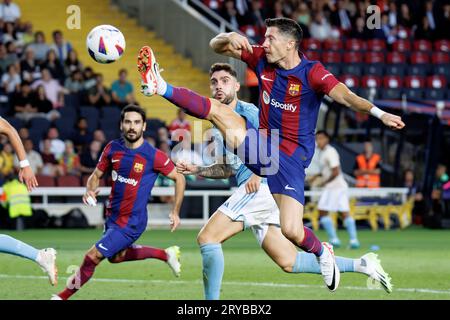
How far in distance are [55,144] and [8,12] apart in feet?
14.6

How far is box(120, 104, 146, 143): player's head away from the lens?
11.4m

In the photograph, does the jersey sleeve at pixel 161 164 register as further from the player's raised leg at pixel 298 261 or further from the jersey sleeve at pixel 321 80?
A: the jersey sleeve at pixel 321 80

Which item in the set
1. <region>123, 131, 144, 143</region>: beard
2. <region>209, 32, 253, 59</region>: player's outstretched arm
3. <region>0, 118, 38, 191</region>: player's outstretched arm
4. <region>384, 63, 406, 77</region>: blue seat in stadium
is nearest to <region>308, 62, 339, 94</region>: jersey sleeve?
<region>209, 32, 253, 59</region>: player's outstretched arm

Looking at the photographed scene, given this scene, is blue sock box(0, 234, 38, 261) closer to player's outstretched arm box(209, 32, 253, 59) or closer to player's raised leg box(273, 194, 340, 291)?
player's raised leg box(273, 194, 340, 291)

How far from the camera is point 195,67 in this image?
27141 mm

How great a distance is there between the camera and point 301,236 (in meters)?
9.86

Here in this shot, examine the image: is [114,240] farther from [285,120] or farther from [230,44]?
[230,44]

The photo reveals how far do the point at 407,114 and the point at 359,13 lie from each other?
6.50 metres

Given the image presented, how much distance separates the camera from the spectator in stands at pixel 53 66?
77.6 ft

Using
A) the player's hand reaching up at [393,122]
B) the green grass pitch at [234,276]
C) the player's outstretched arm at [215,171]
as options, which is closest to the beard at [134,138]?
the player's outstretched arm at [215,171]

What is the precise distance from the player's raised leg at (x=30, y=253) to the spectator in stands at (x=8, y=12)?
49.5 ft

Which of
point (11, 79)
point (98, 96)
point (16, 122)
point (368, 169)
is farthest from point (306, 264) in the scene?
point (11, 79)

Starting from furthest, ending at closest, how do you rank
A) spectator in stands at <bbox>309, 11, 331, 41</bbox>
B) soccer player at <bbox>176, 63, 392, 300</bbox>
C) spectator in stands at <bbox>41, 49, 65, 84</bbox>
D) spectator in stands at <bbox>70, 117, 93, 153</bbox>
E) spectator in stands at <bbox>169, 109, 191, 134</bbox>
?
spectator in stands at <bbox>309, 11, 331, 41</bbox>
spectator in stands at <bbox>41, 49, 65, 84</bbox>
spectator in stands at <bbox>169, 109, 191, 134</bbox>
spectator in stands at <bbox>70, 117, 93, 153</bbox>
soccer player at <bbox>176, 63, 392, 300</bbox>

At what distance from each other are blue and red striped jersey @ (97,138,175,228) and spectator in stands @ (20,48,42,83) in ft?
39.5
